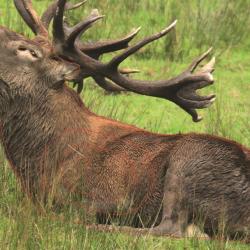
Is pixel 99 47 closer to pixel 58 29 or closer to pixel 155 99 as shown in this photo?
pixel 58 29

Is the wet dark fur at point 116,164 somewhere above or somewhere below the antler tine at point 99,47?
below

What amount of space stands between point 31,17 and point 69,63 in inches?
20.0

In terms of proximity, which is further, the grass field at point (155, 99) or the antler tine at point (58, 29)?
the antler tine at point (58, 29)

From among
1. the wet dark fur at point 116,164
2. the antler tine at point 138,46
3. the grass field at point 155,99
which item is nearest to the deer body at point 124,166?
the wet dark fur at point 116,164

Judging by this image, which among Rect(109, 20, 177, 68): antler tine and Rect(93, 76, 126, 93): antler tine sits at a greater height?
Rect(109, 20, 177, 68): antler tine

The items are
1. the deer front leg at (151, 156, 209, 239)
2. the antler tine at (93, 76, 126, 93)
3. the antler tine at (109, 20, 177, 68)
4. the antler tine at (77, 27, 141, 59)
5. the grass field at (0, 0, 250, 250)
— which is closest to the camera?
the grass field at (0, 0, 250, 250)

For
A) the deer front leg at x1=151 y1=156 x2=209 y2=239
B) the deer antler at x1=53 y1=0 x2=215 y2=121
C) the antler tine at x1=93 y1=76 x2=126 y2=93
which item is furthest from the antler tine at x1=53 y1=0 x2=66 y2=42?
the deer front leg at x1=151 y1=156 x2=209 y2=239

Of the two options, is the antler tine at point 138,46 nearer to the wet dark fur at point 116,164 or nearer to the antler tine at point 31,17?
the wet dark fur at point 116,164

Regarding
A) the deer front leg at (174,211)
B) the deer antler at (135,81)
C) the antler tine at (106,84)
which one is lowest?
the deer front leg at (174,211)

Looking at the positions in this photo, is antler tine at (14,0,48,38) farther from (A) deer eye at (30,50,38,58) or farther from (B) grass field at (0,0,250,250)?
(B) grass field at (0,0,250,250)

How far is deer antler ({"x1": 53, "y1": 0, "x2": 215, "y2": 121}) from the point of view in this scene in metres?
7.62

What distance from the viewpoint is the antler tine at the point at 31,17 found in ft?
25.2

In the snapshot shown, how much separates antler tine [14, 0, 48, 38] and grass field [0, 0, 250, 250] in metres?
0.83

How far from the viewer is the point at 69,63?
24.4 ft
